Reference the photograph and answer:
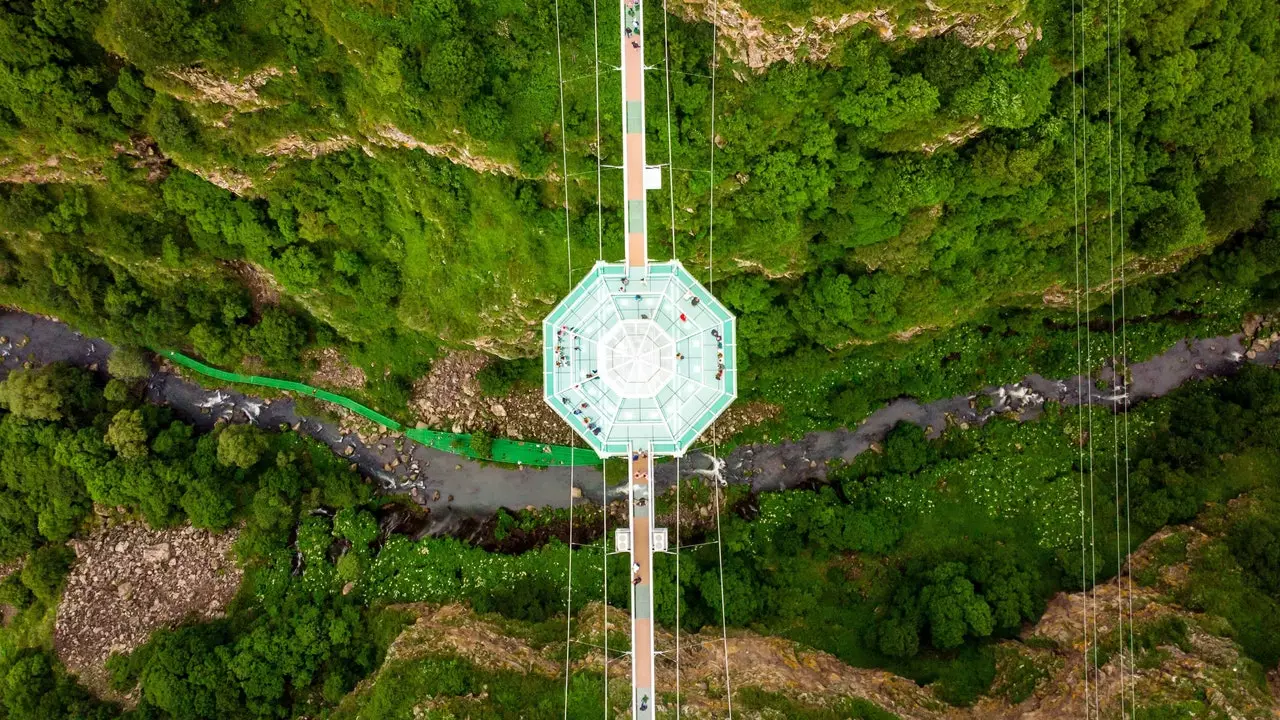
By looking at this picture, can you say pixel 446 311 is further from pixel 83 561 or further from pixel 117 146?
pixel 83 561

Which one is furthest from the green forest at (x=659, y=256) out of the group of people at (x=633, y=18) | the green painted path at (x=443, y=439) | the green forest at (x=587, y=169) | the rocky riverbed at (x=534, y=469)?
the rocky riverbed at (x=534, y=469)

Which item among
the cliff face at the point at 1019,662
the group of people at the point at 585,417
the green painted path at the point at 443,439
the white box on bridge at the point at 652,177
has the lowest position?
the cliff face at the point at 1019,662

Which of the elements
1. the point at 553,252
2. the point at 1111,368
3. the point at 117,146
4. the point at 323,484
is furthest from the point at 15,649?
the point at 1111,368

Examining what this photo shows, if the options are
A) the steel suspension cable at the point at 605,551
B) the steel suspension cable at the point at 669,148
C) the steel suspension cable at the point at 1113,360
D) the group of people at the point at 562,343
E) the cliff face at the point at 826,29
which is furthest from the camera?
the steel suspension cable at the point at 605,551

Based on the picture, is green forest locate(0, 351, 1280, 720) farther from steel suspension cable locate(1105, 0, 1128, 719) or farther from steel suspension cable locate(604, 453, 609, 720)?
steel suspension cable locate(1105, 0, 1128, 719)

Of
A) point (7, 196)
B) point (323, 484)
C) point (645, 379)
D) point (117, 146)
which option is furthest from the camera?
point (323, 484)

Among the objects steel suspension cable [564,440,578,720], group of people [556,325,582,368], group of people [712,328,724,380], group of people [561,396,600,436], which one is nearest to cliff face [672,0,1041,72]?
group of people [712,328,724,380]

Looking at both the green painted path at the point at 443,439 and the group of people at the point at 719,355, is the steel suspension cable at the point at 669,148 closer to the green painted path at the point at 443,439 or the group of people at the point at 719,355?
the group of people at the point at 719,355
